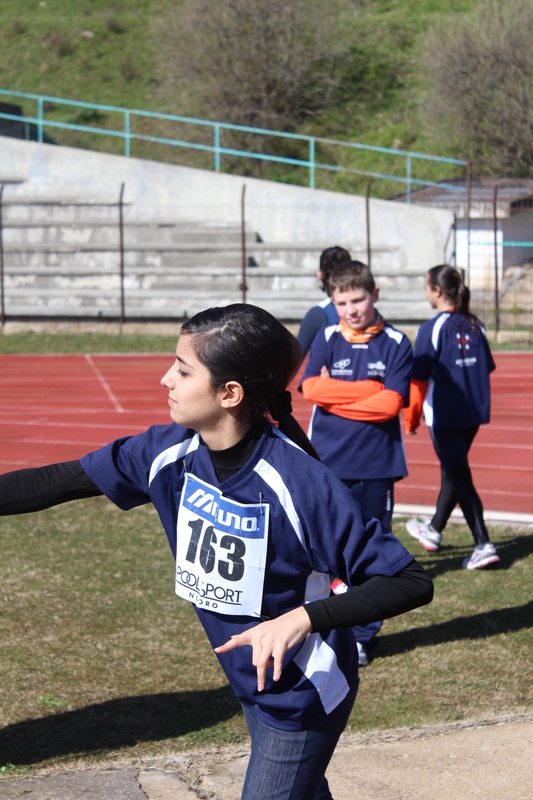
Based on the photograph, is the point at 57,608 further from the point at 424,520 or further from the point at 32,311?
the point at 32,311

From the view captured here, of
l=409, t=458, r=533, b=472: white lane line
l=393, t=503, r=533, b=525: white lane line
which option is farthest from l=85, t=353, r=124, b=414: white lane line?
l=393, t=503, r=533, b=525: white lane line

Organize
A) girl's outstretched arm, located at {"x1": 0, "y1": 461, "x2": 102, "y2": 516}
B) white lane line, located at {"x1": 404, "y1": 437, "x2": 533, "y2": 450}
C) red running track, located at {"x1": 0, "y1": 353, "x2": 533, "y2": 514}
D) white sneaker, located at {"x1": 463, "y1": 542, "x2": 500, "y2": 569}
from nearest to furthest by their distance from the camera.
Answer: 1. girl's outstretched arm, located at {"x1": 0, "y1": 461, "x2": 102, "y2": 516}
2. white sneaker, located at {"x1": 463, "y1": 542, "x2": 500, "y2": 569}
3. red running track, located at {"x1": 0, "y1": 353, "x2": 533, "y2": 514}
4. white lane line, located at {"x1": 404, "y1": 437, "x2": 533, "y2": 450}

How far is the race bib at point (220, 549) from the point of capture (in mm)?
1974

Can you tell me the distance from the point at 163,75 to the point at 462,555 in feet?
117

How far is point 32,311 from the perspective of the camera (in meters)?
20.5

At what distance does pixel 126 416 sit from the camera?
1107 cm

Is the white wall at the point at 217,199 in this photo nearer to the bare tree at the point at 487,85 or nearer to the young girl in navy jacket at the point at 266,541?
the bare tree at the point at 487,85

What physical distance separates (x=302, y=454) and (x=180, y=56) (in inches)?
1343

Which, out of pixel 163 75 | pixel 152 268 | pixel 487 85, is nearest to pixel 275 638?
pixel 152 268

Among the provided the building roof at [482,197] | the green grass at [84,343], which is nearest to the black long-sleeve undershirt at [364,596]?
the green grass at [84,343]

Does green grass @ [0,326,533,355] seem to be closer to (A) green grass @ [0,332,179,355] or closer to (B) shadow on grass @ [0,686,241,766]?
(A) green grass @ [0,332,179,355]

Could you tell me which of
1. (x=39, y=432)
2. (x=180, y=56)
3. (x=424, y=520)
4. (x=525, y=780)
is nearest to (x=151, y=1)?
(x=180, y=56)

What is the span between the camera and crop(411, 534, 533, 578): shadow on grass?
527 centimetres

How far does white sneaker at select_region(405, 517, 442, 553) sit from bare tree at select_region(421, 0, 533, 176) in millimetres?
26473
